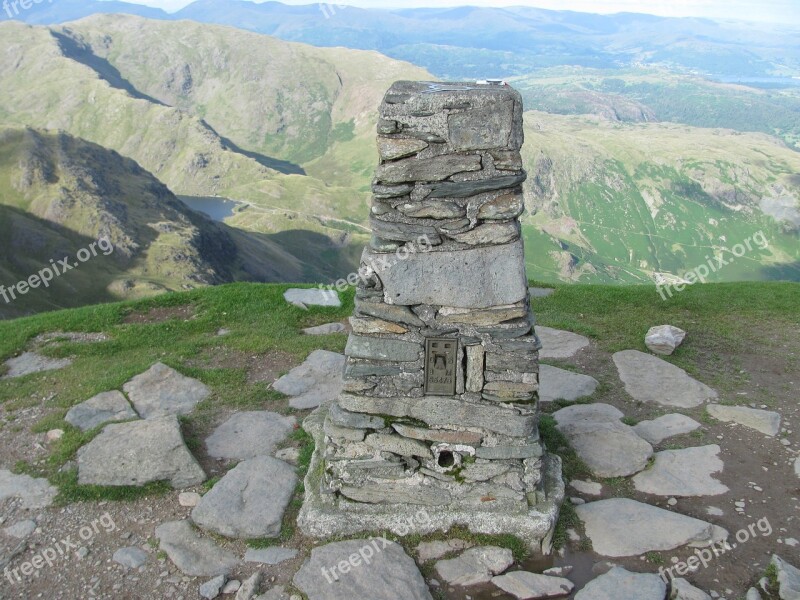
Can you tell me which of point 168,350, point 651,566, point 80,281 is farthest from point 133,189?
point 651,566

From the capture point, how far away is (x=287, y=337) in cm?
1545

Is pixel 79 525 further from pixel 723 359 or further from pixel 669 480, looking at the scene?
pixel 723 359

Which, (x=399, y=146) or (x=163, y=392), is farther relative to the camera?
(x=163, y=392)

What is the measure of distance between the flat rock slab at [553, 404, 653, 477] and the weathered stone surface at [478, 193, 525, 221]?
459cm

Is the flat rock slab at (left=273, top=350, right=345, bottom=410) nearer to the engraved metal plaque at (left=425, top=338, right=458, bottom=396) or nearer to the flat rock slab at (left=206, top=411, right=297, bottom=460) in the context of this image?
the flat rock slab at (left=206, top=411, right=297, bottom=460)

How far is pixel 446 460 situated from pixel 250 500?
9.68 feet

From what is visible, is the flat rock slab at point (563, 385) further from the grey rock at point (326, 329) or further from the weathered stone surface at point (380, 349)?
the grey rock at point (326, 329)

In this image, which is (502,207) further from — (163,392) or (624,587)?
(163,392)

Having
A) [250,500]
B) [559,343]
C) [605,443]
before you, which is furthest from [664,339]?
[250,500]

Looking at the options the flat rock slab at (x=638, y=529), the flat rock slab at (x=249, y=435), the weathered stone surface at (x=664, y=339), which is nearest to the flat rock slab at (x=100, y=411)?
the flat rock slab at (x=249, y=435)

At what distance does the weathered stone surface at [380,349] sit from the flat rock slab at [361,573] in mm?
2411

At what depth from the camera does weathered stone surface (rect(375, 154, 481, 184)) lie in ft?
24.1

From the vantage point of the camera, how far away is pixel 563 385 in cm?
1273

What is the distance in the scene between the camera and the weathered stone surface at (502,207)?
7480 millimetres
